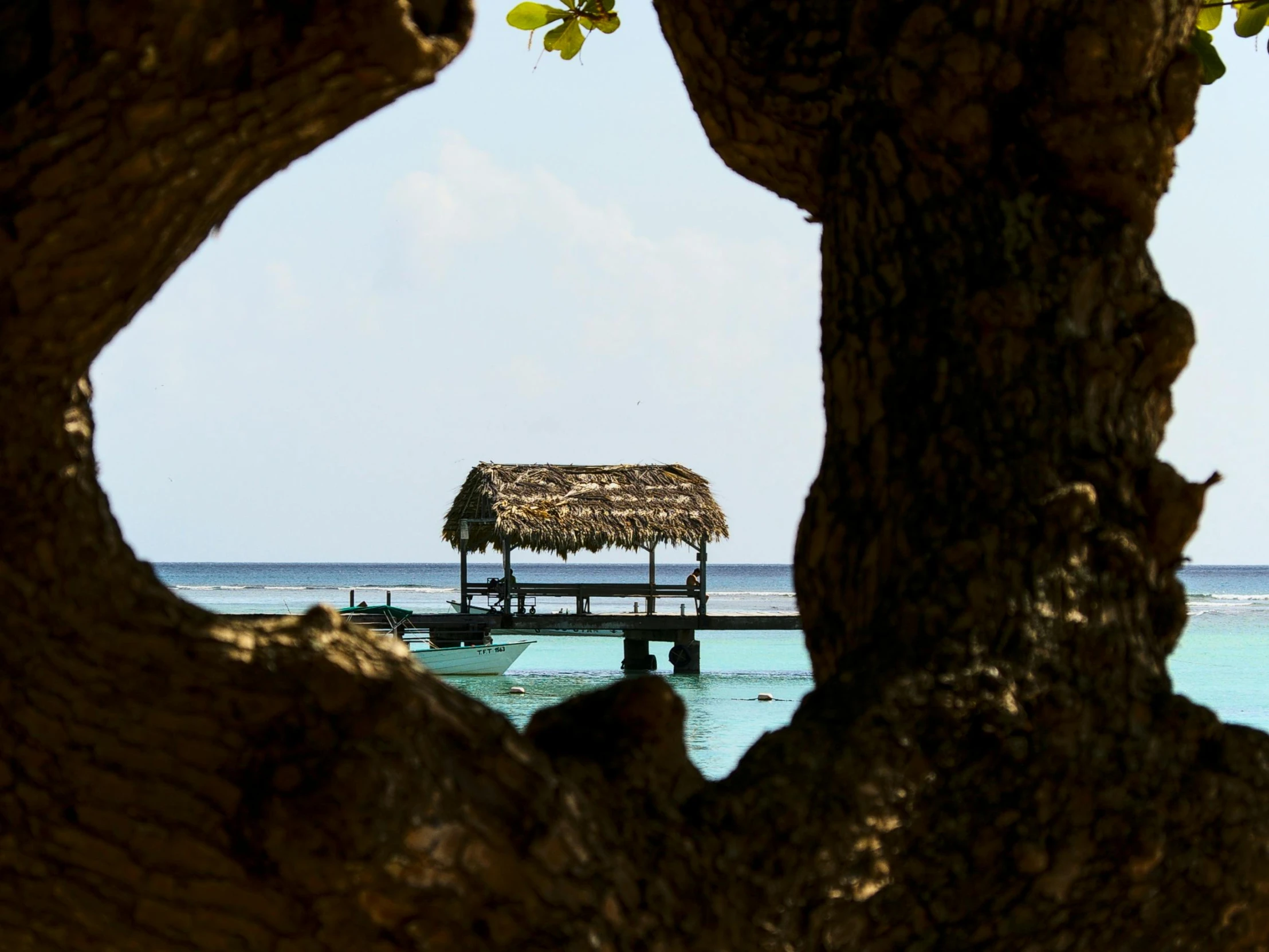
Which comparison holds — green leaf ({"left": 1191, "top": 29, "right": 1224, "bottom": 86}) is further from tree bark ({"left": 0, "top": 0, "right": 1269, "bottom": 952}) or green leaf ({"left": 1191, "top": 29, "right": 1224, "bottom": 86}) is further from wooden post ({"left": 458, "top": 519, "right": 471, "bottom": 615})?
wooden post ({"left": 458, "top": 519, "right": 471, "bottom": 615})

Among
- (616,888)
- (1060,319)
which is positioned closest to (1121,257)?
(1060,319)

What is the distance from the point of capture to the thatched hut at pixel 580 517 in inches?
811

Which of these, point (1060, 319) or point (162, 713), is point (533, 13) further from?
point (162, 713)

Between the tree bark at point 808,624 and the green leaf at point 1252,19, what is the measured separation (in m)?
1.45

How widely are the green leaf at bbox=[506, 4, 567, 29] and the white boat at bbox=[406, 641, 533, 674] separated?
16.6 metres

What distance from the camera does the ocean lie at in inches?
622

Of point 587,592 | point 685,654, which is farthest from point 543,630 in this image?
point 685,654

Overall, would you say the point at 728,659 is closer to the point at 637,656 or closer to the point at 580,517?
the point at 637,656

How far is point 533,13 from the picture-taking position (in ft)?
10.8

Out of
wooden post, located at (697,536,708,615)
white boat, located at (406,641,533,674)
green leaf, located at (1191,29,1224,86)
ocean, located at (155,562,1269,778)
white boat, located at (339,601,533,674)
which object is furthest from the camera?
wooden post, located at (697,536,708,615)

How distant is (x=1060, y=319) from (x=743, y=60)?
0.75m

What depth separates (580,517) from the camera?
20.8m

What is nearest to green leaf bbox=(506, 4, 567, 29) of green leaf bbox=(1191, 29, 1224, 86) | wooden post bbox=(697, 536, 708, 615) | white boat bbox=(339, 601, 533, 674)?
green leaf bbox=(1191, 29, 1224, 86)

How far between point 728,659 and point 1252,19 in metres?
22.4
